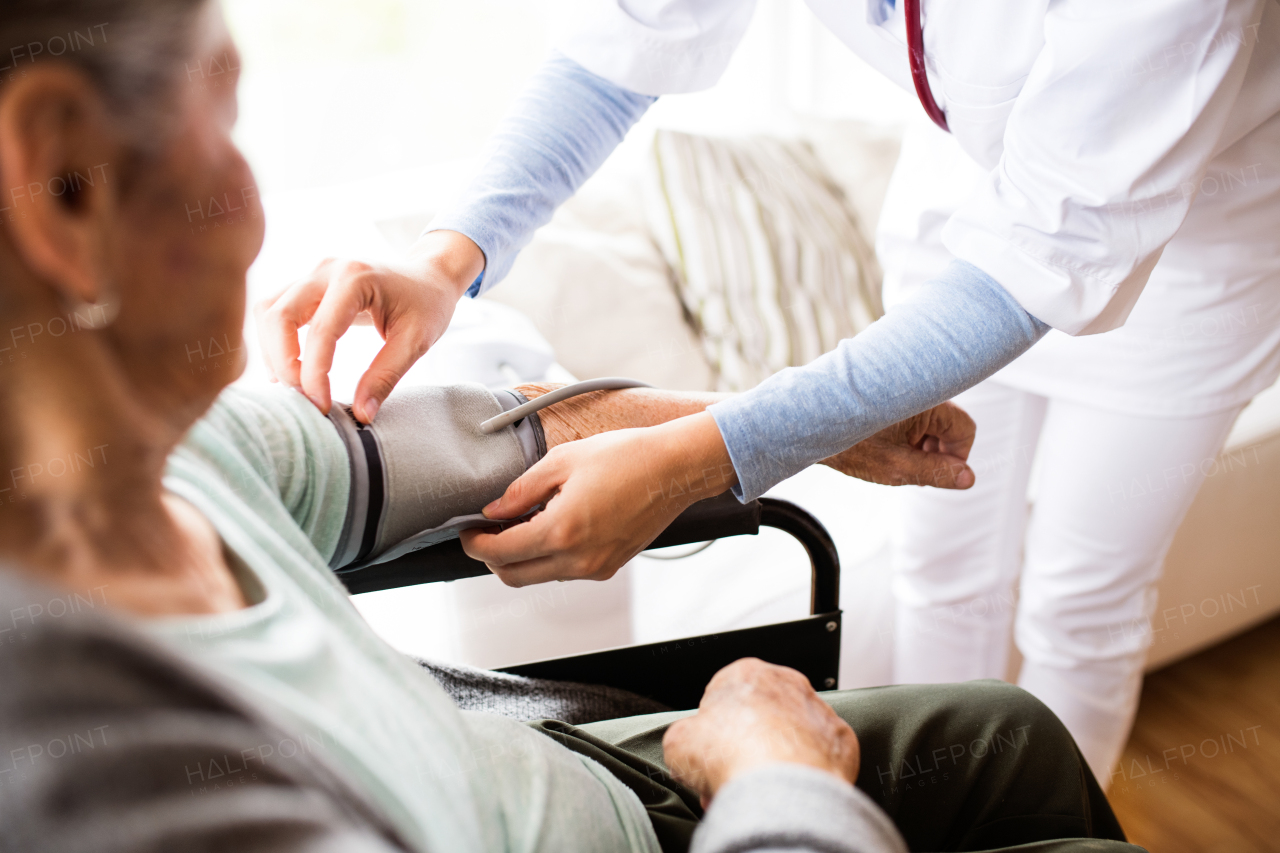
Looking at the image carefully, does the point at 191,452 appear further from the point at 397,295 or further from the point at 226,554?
the point at 397,295

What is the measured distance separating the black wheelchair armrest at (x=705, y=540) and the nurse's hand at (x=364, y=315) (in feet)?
0.40

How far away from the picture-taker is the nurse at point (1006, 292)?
0.71 meters

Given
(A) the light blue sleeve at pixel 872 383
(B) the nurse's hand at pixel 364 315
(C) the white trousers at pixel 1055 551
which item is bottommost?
(C) the white trousers at pixel 1055 551

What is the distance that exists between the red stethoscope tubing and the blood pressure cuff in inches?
20.5

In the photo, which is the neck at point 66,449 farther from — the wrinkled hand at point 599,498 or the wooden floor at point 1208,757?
the wooden floor at point 1208,757

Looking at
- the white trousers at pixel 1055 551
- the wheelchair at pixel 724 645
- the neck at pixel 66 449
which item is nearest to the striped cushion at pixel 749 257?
the white trousers at pixel 1055 551

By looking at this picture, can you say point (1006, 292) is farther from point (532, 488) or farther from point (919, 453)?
point (532, 488)

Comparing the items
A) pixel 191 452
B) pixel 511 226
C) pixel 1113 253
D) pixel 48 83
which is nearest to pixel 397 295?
pixel 511 226

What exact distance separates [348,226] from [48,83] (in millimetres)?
1289

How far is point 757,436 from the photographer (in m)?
0.73

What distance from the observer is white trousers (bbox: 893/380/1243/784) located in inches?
42.0

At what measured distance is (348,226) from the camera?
1.55 m

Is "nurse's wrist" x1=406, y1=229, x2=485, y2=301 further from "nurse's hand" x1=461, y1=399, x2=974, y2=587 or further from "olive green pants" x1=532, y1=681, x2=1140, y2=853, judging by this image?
"olive green pants" x1=532, y1=681, x2=1140, y2=853

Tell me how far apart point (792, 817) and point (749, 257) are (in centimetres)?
132
